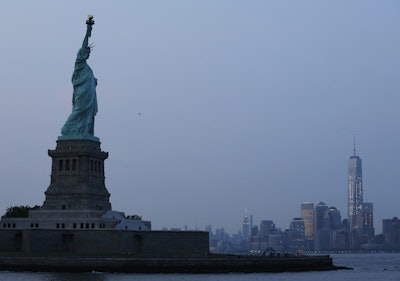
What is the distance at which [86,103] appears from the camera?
99.8 meters

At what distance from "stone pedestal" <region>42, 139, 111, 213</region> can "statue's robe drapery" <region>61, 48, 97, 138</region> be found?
1682 millimetres

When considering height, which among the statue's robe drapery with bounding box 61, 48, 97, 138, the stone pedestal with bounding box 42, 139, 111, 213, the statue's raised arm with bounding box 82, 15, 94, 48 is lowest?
the stone pedestal with bounding box 42, 139, 111, 213

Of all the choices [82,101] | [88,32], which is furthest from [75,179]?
[88,32]

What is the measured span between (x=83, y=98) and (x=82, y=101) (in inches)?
15.1

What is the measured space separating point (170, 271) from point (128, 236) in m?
7.91

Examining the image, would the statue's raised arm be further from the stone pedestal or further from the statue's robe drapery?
the stone pedestal

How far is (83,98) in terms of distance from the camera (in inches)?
3927

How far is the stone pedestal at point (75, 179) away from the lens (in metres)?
95.4

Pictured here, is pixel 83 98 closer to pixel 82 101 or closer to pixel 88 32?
pixel 82 101

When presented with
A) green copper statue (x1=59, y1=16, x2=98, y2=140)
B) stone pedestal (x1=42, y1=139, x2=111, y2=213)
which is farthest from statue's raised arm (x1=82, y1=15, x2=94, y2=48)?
stone pedestal (x1=42, y1=139, x2=111, y2=213)

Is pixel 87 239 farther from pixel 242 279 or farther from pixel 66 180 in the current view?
pixel 242 279

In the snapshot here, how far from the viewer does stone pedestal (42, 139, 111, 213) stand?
3755 inches

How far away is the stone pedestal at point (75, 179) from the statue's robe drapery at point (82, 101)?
1682 millimetres

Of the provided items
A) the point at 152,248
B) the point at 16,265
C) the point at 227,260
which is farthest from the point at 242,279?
the point at 16,265
